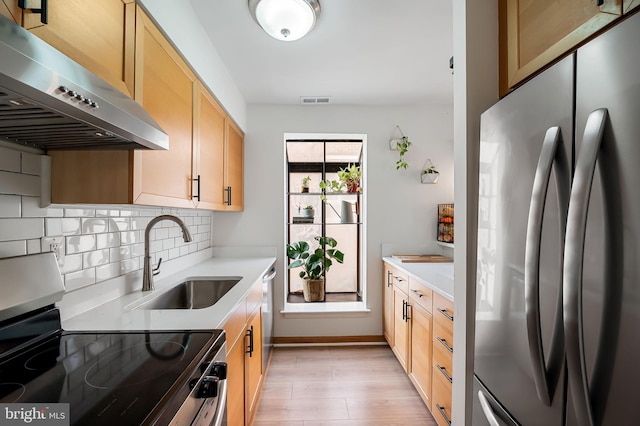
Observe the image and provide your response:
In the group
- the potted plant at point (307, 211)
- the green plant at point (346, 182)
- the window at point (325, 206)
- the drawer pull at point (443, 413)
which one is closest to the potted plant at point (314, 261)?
the window at point (325, 206)

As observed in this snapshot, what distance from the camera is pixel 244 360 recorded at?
170cm

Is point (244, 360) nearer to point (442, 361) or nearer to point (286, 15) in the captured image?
point (442, 361)

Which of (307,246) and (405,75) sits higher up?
(405,75)

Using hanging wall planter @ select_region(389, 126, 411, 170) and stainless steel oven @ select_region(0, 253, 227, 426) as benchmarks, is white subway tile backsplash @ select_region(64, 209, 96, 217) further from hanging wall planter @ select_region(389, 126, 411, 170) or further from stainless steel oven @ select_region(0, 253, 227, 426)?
hanging wall planter @ select_region(389, 126, 411, 170)

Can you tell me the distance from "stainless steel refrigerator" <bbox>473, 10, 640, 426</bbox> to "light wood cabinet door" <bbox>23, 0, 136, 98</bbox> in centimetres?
130

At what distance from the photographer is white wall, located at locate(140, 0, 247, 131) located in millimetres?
1379

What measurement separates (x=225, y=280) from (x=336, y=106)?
212 cm

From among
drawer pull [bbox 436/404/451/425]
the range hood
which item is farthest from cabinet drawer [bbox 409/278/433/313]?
the range hood

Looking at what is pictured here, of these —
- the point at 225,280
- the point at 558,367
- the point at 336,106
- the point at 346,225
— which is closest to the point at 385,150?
the point at 336,106

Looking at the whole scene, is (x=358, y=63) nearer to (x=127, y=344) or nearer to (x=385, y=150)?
(x=385, y=150)

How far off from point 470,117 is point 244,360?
1653 millimetres

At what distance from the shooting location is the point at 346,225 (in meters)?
3.54

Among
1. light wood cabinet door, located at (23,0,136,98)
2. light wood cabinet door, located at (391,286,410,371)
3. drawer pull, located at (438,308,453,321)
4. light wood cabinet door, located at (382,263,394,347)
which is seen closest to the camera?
light wood cabinet door, located at (23,0,136,98)

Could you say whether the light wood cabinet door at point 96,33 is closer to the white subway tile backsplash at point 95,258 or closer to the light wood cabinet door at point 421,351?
the white subway tile backsplash at point 95,258
